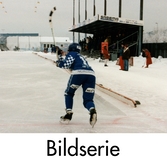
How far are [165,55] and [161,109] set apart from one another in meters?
13.3

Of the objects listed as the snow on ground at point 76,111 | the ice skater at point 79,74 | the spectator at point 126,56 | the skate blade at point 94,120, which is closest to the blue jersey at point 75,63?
the ice skater at point 79,74

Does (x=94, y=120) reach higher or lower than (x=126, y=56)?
lower

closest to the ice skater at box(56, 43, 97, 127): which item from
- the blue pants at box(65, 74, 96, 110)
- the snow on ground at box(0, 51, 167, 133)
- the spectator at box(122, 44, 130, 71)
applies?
the blue pants at box(65, 74, 96, 110)

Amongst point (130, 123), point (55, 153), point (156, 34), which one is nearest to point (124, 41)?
point (130, 123)

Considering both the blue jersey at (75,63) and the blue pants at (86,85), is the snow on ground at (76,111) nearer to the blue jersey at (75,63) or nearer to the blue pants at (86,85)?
the blue pants at (86,85)

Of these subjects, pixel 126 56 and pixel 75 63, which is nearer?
pixel 75 63

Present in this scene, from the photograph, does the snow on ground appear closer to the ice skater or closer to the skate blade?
the skate blade

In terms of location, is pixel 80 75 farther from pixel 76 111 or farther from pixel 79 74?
pixel 76 111

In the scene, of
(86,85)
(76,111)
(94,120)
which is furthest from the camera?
(76,111)

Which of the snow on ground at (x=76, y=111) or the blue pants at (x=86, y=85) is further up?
the blue pants at (x=86, y=85)

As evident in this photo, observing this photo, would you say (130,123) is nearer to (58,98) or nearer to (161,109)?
(161,109)

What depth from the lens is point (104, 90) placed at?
6574 mm

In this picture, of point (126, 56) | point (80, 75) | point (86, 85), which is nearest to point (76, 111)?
point (86, 85)

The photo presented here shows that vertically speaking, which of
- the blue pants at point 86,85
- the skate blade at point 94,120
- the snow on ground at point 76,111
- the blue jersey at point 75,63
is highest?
the blue jersey at point 75,63
